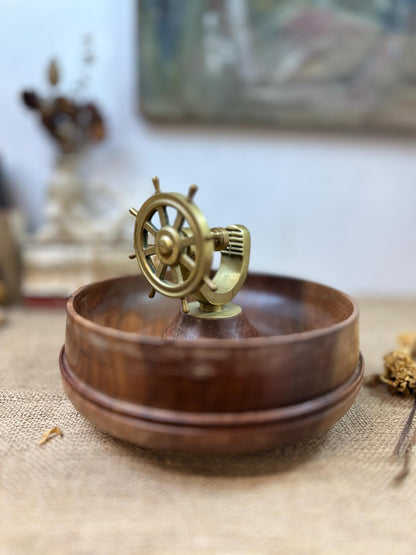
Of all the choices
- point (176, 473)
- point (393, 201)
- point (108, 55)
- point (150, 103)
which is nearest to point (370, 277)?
point (393, 201)

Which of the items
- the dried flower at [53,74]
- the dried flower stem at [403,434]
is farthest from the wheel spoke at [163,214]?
the dried flower at [53,74]

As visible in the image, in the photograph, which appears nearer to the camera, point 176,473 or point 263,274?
point 176,473

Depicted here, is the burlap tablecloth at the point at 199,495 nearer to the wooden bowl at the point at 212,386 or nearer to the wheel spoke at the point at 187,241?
the wooden bowl at the point at 212,386

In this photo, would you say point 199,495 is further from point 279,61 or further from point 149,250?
point 279,61

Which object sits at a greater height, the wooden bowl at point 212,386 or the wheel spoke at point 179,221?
the wheel spoke at point 179,221

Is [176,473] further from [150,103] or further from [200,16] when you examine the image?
[200,16]

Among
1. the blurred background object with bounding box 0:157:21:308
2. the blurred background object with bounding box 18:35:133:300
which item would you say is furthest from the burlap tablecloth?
the blurred background object with bounding box 0:157:21:308
